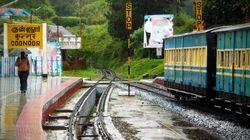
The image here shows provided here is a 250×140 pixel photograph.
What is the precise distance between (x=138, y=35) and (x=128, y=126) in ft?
176

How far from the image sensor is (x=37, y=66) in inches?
1940

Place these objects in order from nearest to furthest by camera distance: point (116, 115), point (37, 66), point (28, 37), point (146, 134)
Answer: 1. point (146, 134)
2. point (116, 115)
3. point (28, 37)
4. point (37, 66)

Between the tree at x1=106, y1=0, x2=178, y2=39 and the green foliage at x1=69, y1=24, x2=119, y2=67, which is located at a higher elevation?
the tree at x1=106, y1=0, x2=178, y2=39

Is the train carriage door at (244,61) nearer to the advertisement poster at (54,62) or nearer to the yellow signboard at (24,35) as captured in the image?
the yellow signboard at (24,35)

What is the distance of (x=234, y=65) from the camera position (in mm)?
18609

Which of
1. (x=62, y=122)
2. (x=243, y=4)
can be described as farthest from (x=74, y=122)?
(x=243, y=4)

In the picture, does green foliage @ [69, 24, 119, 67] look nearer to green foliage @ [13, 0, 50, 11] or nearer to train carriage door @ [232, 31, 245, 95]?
green foliage @ [13, 0, 50, 11]

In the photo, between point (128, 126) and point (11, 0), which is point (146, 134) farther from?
point (11, 0)

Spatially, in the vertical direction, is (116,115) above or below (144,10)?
below

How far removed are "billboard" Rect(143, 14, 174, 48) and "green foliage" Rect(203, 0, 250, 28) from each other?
1420 cm

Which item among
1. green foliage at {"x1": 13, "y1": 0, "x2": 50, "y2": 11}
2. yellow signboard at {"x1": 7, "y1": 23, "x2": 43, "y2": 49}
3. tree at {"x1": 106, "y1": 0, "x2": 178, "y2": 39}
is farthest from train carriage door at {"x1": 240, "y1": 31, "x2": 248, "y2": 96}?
green foliage at {"x1": 13, "y1": 0, "x2": 50, "y2": 11}

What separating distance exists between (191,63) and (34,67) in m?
25.6

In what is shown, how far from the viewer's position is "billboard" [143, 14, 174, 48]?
188 ft

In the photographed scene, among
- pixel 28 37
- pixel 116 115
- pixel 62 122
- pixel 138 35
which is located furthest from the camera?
pixel 138 35
